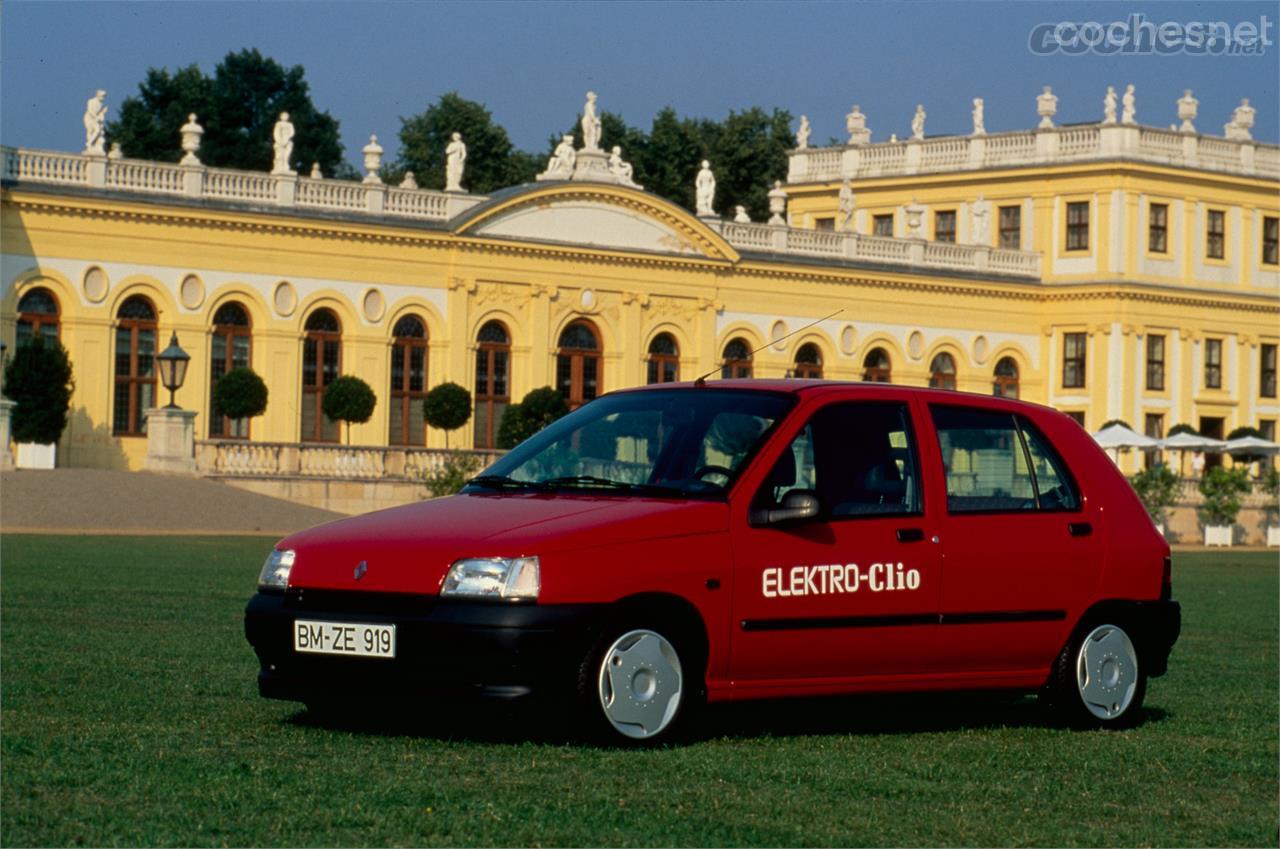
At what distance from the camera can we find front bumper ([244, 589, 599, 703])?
9008mm

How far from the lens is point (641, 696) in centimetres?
932

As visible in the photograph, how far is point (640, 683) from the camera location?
9.32m

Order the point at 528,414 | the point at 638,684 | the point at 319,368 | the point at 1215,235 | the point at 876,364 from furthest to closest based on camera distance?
the point at 1215,235
the point at 876,364
the point at 319,368
the point at 528,414
the point at 638,684

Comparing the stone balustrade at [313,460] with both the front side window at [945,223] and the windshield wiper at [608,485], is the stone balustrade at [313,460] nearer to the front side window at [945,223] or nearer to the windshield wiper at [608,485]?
the front side window at [945,223]

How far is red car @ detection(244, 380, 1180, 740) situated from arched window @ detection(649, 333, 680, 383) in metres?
51.2

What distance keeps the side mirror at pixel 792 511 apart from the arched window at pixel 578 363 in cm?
5033

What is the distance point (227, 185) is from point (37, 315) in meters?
6.04

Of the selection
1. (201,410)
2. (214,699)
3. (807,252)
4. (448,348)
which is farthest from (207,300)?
(214,699)

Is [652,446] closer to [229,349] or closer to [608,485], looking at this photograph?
[608,485]

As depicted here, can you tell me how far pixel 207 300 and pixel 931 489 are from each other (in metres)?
44.9

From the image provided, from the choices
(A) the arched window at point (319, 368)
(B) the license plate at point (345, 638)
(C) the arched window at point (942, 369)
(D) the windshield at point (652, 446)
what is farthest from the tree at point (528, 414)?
(B) the license plate at point (345, 638)

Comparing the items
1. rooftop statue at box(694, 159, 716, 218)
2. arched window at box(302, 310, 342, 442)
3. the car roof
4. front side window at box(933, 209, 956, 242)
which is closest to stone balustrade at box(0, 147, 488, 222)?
arched window at box(302, 310, 342, 442)

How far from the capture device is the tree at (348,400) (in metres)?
53.3

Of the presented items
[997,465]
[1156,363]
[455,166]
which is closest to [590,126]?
[455,166]
